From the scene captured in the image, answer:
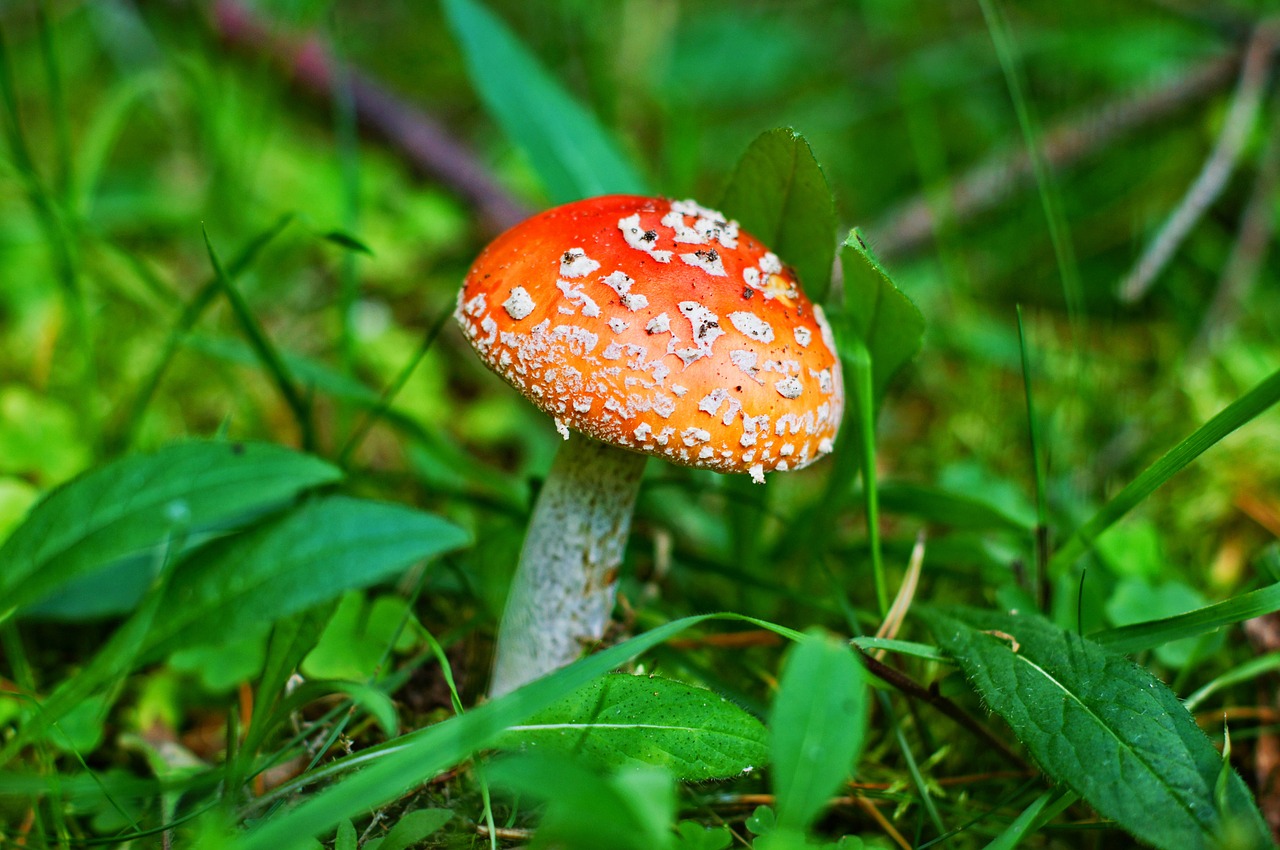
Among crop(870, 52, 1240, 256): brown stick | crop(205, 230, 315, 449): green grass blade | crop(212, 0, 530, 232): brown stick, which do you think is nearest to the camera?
crop(205, 230, 315, 449): green grass blade

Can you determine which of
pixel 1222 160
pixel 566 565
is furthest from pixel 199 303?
pixel 1222 160

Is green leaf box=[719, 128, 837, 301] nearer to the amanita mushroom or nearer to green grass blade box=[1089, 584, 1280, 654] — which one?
the amanita mushroom

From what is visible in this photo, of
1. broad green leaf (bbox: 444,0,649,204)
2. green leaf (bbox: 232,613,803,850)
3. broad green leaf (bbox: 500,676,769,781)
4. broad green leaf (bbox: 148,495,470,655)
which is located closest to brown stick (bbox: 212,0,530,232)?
broad green leaf (bbox: 444,0,649,204)

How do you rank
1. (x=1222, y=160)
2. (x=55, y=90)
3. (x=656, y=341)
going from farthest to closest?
(x=1222, y=160) → (x=55, y=90) → (x=656, y=341)

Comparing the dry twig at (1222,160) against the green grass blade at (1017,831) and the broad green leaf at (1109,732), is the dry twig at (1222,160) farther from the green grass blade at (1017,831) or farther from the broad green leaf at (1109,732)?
the green grass blade at (1017,831)

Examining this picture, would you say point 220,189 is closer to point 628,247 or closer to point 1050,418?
point 628,247

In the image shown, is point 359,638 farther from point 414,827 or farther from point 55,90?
point 55,90

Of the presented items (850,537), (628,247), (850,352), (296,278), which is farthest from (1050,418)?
(296,278)

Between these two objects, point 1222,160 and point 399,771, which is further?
point 1222,160
